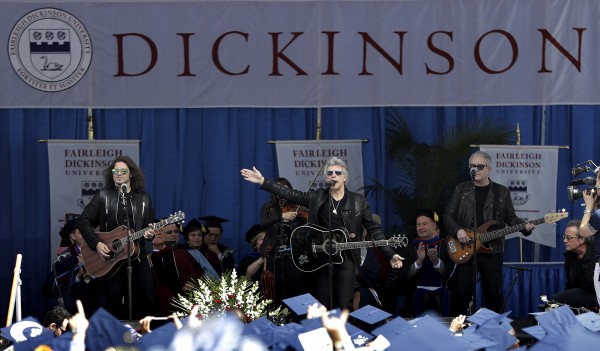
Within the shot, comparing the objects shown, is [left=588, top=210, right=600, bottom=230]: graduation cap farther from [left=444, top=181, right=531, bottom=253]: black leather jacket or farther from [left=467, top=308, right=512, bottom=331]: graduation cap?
[left=444, top=181, right=531, bottom=253]: black leather jacket

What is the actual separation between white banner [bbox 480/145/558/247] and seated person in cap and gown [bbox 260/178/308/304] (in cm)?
231

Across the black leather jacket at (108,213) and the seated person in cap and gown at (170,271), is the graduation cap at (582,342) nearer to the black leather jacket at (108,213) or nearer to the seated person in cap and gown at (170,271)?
the black leather jacket at (108,213)

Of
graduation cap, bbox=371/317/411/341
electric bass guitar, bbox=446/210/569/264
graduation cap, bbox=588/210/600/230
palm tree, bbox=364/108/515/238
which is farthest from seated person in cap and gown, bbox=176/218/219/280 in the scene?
graduation cap, bbox=371/317/411/341

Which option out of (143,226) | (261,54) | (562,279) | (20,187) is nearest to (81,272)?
(143,226)

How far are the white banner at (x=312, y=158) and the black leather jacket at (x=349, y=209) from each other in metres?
2.26

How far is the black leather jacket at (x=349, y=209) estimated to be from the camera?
9.97m

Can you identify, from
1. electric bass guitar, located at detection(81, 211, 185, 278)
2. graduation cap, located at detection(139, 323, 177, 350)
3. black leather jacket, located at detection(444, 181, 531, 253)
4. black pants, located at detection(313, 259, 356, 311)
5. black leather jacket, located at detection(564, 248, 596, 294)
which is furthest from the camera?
black leather jacket, located at detection(444, 181, 531, 253)

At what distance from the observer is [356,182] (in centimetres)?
1243

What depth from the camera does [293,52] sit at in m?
12.4

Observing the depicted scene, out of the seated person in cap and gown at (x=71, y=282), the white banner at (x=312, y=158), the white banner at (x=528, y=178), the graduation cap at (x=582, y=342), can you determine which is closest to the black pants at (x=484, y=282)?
the white banner at (x=528, y=178)

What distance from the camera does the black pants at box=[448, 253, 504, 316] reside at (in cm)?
1091

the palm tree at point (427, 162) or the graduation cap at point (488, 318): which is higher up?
the palm tree at point (427, 162)

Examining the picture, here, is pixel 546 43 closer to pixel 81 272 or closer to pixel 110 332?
pixel 81 272

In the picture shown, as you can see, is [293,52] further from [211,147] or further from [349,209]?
[349,209]
